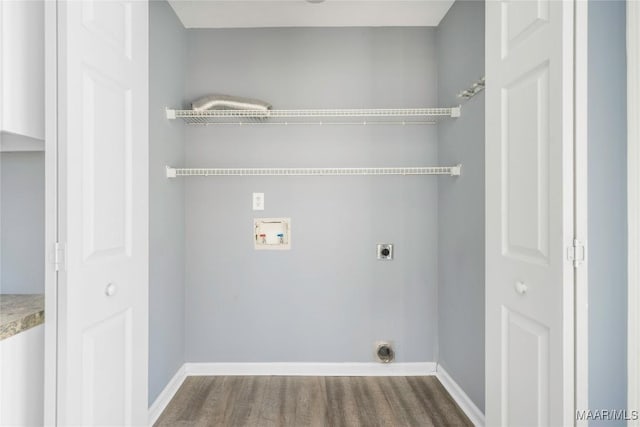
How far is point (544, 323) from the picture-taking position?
43.4 inches

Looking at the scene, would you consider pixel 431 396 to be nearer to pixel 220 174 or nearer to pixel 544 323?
pixel 544 323

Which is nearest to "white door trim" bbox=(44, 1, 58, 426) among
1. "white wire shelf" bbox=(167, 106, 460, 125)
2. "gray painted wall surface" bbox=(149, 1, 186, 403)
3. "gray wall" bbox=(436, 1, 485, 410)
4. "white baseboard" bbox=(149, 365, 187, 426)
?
"gray painted wall surface" bbox=(149, 1, 186, 403)

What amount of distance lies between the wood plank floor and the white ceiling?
8.12 feet

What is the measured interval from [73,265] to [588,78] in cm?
161

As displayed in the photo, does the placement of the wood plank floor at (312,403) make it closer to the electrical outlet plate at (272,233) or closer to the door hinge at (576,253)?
the electrical outlet plate at (272,233)

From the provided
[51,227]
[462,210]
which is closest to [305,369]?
[462,210]

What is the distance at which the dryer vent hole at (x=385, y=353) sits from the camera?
260 cm

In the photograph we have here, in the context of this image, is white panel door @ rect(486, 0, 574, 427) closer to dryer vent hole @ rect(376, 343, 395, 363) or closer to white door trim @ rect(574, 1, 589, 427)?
white door trim @ rect(574, 1, 589, 427)

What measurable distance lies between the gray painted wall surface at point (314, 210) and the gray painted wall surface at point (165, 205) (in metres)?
0.13

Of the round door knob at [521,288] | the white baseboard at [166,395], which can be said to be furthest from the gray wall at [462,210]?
the white baseboard at [166,395]

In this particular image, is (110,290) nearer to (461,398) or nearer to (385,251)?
(385,251)

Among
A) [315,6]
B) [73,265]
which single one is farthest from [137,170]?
[315,6]

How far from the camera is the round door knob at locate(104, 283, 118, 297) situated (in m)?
1.23

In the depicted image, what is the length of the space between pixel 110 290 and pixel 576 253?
1.43 m
